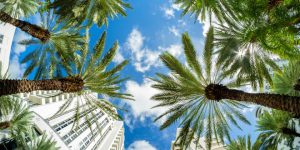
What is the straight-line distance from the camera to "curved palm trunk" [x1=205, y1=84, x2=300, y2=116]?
8.94 metres

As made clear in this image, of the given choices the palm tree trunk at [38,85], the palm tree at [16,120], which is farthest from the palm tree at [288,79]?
the palm tree at [16,120]

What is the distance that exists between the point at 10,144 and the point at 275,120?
1114 inches


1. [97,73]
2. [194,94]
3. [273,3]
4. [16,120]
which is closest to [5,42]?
[16,120]

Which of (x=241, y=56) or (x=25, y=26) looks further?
(x=241, y=56)

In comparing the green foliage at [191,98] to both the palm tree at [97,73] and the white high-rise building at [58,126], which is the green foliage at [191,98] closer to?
the palm tree at [97,73]

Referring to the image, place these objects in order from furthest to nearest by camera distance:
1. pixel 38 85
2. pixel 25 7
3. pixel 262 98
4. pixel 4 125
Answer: pixel 25 7 → pixel 4 125 → pixel 38 85 → pixel 262 98

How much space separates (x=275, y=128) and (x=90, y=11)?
16908 mm

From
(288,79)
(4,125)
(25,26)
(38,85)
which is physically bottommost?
(4,125)

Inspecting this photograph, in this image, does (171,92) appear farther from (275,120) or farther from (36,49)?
(275,120)

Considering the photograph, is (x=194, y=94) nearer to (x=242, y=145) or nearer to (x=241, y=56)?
(x=241, y=56)

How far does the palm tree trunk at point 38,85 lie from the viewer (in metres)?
9.41

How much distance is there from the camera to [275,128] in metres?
22.1

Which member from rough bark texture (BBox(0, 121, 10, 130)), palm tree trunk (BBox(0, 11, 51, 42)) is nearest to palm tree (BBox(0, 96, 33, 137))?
rough bark texture (BBox(0, 121, 10, 130))

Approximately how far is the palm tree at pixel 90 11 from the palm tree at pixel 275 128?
14.3 m
